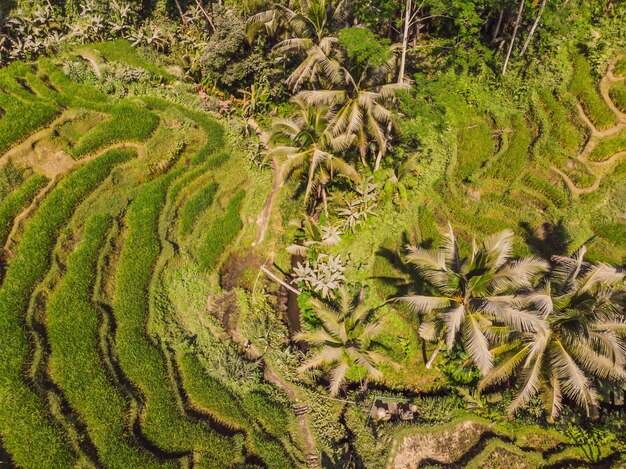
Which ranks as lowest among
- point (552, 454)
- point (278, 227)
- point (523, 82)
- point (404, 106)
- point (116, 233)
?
point (552, 454)

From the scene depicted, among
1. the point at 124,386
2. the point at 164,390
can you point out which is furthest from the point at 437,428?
the point at 124,386

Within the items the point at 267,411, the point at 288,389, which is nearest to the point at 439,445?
the point at 288,389

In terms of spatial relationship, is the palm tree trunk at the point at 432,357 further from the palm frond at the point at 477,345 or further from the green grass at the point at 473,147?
the green grass at the point at 473,147

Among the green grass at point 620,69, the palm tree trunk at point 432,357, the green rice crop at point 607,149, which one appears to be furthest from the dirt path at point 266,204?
the green grass at point 620,69

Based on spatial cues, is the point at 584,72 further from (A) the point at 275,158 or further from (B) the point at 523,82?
(A) the point at 275,158

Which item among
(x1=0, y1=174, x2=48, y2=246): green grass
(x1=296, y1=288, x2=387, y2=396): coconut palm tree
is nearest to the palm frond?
(x1=296, y1=288, x2=387, y2=396): coconut palm tree

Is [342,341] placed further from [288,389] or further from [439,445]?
[439,445]
